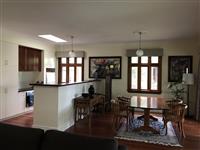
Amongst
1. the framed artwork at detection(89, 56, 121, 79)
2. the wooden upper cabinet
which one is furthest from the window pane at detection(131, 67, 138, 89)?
the wooden upper cabinet

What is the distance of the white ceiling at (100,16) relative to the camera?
120 inches

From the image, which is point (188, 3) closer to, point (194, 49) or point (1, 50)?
point (194, 49)

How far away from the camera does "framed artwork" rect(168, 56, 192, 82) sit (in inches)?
237

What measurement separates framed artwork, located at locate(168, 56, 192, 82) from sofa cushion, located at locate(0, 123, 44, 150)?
5.38 meters

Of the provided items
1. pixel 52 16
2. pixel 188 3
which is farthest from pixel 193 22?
pixel 52 16

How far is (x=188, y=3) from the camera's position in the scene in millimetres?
2945

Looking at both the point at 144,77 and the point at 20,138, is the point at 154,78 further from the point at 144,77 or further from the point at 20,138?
the point at 20,138

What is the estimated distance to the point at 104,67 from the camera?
6941 mm

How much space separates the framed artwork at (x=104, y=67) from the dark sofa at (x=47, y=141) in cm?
515

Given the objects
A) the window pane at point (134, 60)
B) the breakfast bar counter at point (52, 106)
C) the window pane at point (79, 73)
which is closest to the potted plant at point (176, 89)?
the window pane at point (134, 60)

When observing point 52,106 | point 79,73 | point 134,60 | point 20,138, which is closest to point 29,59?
point 79,73

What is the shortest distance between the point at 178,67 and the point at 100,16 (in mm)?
3750

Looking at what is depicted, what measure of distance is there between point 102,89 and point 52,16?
396 cm

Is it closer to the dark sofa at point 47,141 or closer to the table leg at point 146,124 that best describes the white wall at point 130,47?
the table leg at point 146,124
